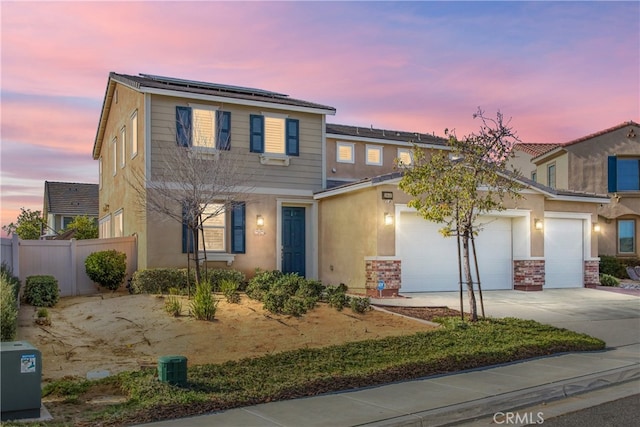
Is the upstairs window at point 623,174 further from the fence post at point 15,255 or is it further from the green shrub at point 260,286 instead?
the fence post at point 15,255

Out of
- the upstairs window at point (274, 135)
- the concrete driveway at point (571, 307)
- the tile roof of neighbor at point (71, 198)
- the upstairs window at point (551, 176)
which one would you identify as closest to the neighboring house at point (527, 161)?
the upstairs window at point (551, 176)

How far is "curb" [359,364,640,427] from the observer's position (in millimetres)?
6531

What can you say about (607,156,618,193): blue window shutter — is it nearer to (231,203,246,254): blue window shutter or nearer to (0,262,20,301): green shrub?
(231,203,246,254): blue window shutter

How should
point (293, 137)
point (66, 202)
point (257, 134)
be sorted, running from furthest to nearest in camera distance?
point (66, 202) → point (293, 137) → point (257, 134)

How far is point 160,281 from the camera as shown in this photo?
16.0m

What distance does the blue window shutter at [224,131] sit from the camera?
18045mm

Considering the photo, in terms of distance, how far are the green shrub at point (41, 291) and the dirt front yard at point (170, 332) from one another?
0.94 ft

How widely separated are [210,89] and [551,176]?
61.7 ft

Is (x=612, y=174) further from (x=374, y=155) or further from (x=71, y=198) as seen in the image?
(x=71, y=198)

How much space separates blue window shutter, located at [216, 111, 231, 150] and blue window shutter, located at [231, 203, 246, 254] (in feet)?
6.36

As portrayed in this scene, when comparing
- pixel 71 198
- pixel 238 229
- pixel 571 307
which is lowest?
pixel 571 307

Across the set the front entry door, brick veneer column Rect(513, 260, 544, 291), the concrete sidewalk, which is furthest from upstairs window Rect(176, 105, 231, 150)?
the concrete sidewalk

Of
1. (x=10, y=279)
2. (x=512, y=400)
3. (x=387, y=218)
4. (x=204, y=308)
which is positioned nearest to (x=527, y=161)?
(x=387, y=218)

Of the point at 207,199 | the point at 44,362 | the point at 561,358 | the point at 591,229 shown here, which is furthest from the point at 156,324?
the point at 591,229
